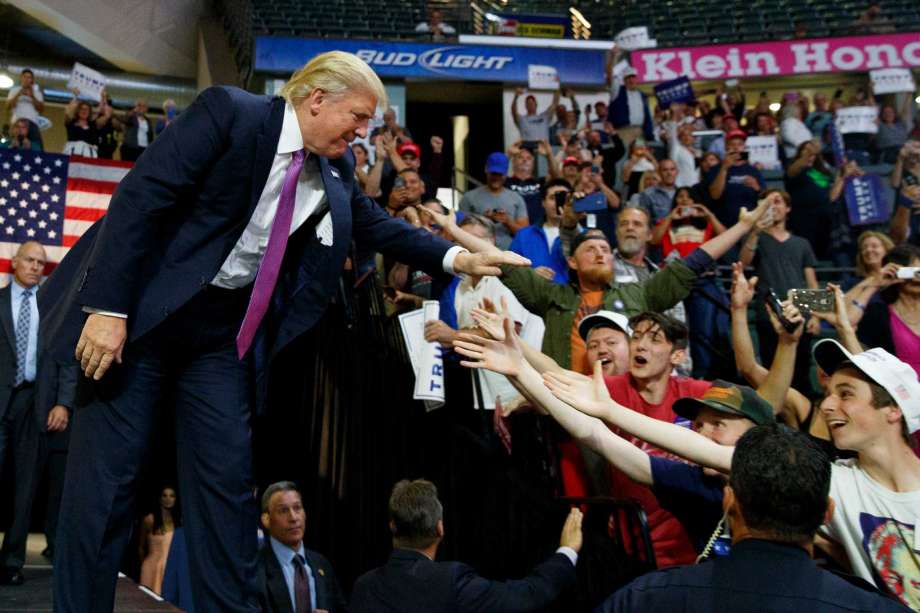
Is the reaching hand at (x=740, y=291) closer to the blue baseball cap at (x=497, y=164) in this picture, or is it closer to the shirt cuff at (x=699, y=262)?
the shirt cuff at (x=699, y=262)

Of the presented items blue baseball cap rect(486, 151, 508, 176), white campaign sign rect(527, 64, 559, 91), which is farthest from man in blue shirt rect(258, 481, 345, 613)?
white campaign sign rect(527, 64, 559, 91)

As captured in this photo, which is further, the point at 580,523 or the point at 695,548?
the point at 580,523

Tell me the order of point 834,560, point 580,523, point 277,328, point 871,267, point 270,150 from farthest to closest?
point 871,267, point 580,523, point 834,560, point 277,328, point 270,150

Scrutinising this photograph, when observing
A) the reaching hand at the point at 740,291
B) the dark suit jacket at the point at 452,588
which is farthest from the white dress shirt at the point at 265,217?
the reaching hand at the point at 740,291

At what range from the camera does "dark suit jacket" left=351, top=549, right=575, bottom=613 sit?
149 inches

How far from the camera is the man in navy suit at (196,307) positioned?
264 cm

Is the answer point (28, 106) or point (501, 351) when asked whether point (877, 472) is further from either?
point (28, 106)

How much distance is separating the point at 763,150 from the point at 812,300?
6600 millimetres

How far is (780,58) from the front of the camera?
702 inches

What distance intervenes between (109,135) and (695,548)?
9.78 metres

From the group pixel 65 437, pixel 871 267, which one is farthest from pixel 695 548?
pixel 65 437

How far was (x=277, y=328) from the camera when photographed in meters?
2.93

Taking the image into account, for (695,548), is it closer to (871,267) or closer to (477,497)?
(477,497)

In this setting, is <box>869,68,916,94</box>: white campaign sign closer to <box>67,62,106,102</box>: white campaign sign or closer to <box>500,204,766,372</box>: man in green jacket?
Answer: <box>500,204,766,372</box>: man in green jacket
